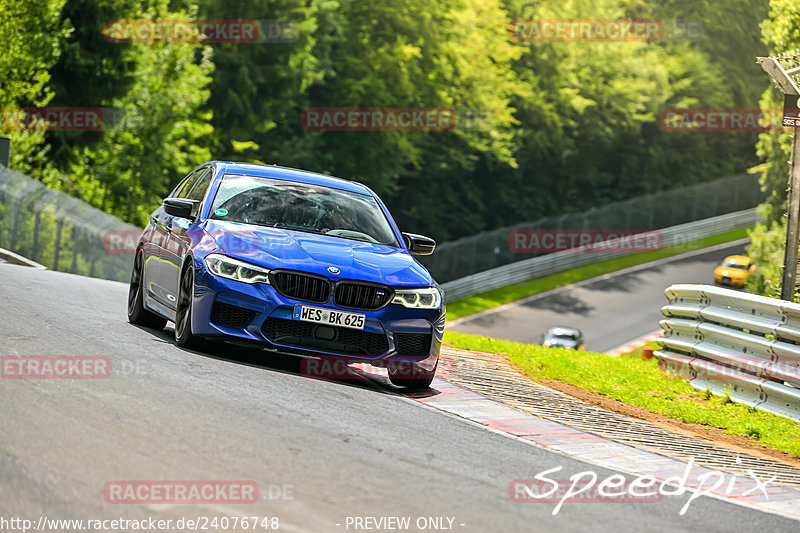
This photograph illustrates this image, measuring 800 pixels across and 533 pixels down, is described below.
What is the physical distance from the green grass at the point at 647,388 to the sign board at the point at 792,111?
3173 millimetres

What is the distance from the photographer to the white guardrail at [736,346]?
1108 cm

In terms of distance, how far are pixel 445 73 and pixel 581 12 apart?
571 inches

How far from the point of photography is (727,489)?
734 cm

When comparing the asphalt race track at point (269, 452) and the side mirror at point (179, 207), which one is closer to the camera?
the asphalt race track at point (269, 452)

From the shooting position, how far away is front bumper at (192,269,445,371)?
8.95 meters

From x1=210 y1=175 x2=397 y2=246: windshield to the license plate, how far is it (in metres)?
1.21

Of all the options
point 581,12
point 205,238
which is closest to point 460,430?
point 205,238

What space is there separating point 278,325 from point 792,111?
6.92 meters

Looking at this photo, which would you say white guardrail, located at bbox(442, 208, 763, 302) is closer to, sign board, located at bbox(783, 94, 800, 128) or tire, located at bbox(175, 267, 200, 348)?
sign board, located at bbox(783, 94, 800, 128)

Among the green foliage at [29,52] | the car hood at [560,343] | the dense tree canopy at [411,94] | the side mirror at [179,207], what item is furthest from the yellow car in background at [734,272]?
the side mirror at [179,207]

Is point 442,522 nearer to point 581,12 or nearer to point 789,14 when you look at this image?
point 789,14

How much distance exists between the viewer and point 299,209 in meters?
10.2

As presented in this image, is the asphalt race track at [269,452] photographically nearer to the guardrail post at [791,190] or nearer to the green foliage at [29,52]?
the guardrail post at [791,190]

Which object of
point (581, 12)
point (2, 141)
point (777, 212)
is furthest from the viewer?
point (581, 12)
